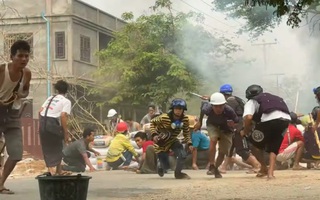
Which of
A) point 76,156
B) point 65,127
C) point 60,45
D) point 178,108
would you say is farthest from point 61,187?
point 60,45

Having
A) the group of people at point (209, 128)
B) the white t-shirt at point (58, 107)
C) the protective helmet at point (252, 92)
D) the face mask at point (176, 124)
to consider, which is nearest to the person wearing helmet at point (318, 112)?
the group of people at point (209, 128)

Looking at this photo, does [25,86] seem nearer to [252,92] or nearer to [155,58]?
[252,92]

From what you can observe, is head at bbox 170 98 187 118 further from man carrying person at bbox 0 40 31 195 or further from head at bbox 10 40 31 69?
head at bbox 10 40 31 69

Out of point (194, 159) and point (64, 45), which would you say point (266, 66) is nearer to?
point (64, 45)

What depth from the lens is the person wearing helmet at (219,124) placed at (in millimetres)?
9481

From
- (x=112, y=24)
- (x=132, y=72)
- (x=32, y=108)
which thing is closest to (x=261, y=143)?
(x=132, y=72)

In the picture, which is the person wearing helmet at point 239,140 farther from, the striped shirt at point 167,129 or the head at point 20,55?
the head at point 20,55

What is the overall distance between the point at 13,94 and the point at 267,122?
12.2ft

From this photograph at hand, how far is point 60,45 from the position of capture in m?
26.3

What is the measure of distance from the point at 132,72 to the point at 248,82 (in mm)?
9559

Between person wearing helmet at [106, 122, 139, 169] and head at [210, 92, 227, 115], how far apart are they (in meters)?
3.06

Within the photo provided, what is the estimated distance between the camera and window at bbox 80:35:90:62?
27.1m

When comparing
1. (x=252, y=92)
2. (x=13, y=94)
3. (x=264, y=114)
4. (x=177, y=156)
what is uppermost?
(x=252, y=92)

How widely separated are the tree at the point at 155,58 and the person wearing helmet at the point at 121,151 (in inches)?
451
